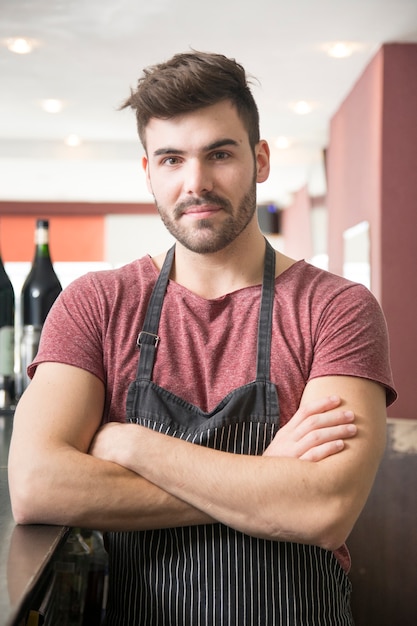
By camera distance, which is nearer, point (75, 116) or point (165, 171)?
point (165, 171)

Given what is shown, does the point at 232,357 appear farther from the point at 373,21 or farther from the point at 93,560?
the point at 373,21

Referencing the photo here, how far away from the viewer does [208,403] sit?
129 cm

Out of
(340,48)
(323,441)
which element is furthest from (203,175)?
(340,48)

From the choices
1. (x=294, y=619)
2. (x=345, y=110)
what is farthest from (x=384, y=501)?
(x=345, y=110)

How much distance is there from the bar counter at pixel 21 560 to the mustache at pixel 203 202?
57cm

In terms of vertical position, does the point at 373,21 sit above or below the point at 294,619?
above

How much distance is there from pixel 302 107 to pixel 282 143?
127 cm

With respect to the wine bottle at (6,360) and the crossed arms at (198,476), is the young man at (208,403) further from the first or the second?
the wine bottle at (6,360)

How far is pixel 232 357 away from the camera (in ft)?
4.32

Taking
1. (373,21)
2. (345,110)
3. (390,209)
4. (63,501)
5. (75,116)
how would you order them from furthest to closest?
(75,116), (345,110), (390,209), (373,21), (63,501)

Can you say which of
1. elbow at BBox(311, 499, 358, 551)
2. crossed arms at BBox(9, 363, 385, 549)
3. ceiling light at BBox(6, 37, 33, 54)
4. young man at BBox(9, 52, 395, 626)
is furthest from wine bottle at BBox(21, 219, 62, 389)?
ceiling light at BBox(6, 37, 33, 54)

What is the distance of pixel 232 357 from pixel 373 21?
10.8ft

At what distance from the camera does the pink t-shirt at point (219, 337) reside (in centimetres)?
127

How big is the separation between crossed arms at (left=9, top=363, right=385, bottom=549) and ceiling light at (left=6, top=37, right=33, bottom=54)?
372 cm
